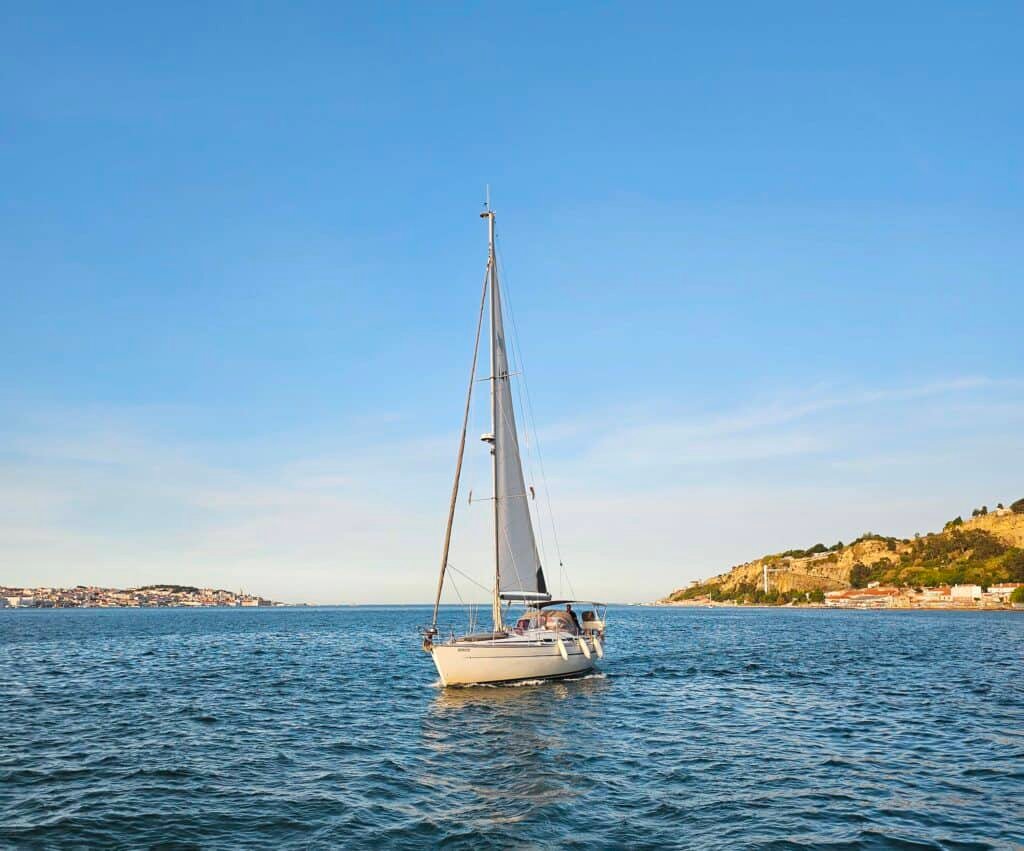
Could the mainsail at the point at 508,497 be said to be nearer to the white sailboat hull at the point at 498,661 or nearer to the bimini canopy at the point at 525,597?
the bimini canopy at the point at 525,597

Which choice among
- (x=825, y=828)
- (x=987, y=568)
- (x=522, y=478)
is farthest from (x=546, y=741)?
(x=987, y=568)

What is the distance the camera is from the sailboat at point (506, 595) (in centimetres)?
3647

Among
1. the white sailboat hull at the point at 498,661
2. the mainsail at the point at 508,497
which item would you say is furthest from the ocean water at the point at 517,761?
the mainsail at the point at 508,497

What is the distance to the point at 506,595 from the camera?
1542 inches

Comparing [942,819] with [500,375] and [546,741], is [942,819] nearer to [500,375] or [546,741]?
[546,741]

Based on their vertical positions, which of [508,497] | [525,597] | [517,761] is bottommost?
[517,761]

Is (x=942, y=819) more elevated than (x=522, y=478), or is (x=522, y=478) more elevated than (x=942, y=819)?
(x=522, y=478)

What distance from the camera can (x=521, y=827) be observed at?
1664 centimetres

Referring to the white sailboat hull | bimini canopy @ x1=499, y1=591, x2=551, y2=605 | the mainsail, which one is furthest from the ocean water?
the mainsail

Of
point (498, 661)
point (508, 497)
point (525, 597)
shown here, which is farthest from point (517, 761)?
point (508, 497)

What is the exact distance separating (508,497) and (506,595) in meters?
5.05

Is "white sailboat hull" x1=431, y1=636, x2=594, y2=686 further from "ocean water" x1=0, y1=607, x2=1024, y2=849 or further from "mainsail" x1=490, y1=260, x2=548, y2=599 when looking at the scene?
"mainsail" x1=490, y1=260, x2=548, y2=599

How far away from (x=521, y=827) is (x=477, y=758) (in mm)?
7167

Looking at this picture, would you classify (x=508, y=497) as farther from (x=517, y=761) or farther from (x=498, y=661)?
(x=517, y=761)
